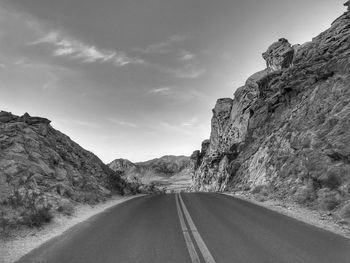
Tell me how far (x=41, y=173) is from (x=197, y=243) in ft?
46.0

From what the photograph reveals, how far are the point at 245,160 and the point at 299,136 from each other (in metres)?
16.0

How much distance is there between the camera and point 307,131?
22.5 metres

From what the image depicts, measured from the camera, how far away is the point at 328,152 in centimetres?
1667

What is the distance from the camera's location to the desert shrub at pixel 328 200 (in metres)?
12.6

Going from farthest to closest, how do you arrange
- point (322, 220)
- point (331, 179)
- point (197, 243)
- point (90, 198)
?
point (90, 198)
point (331, 179)
point (322, 220)
point (197, 243)

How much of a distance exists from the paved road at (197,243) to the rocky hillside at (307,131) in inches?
194

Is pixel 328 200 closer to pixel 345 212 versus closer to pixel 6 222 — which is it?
pixel 345 212

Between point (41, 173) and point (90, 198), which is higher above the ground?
point (41, 173)

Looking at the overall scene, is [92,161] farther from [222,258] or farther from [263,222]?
[222,258]

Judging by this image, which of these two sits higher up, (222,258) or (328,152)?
(328,152)

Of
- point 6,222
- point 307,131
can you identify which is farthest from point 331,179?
point 6,222

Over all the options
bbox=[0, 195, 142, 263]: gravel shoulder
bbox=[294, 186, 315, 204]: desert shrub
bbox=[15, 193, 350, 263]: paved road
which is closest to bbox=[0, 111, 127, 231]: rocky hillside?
bbox=[0, 195, 142, 263]: gravel shoulder

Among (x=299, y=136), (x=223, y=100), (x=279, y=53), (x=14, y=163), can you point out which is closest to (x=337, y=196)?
(x=299, y=136)

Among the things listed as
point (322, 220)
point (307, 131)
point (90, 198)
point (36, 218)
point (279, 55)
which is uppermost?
point (279, 55)
